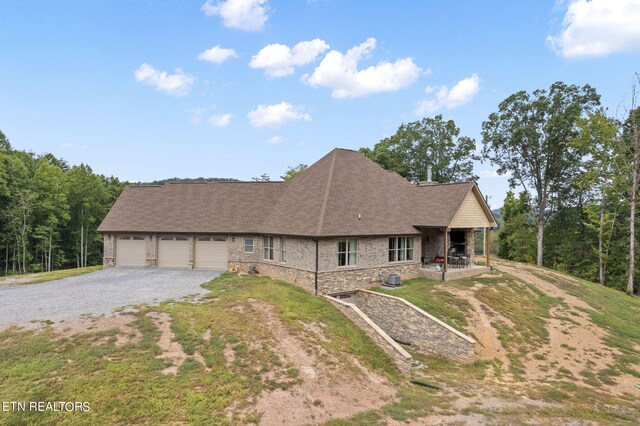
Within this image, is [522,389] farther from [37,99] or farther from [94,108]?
[37,99]

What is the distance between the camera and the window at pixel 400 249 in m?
19.1

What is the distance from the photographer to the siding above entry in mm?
20172

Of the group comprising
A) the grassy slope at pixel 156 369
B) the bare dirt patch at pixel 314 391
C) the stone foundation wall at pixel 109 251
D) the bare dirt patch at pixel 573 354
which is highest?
the stone foundation wall at pixel 109 251

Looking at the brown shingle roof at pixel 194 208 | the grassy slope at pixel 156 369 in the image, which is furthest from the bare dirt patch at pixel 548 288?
the brown shingle roof at pixel 194 208

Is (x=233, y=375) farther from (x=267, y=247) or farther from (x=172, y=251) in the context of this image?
(x=172, y=251)

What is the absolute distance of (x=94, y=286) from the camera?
16.3 meters

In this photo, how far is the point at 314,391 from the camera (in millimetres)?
8734

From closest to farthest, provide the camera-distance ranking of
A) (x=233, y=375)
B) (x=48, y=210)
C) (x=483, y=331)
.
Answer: (x=233, y=375) < (x=483, y=331) < (x=48, y=210)

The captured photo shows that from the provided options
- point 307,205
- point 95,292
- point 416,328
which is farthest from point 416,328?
point 95,292

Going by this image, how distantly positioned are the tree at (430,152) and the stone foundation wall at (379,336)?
27.8 m

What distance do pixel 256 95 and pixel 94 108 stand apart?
45.0 ft

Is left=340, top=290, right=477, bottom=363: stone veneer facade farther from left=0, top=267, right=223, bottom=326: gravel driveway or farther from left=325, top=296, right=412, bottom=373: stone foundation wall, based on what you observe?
left=0, top=267, right=223, bottom=326: gravel driveway

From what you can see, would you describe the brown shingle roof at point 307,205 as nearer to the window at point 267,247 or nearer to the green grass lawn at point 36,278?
the window at point 267,247

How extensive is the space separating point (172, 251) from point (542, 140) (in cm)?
3569
